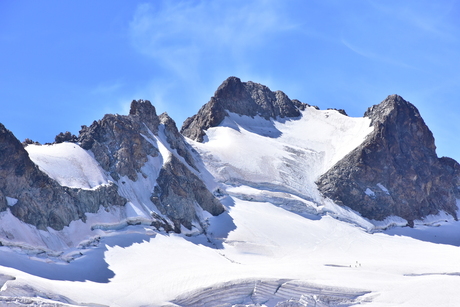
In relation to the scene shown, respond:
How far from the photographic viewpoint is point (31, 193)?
226 ft

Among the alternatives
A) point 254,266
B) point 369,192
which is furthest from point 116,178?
point 369,192

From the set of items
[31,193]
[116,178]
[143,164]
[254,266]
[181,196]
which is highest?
[143,164]

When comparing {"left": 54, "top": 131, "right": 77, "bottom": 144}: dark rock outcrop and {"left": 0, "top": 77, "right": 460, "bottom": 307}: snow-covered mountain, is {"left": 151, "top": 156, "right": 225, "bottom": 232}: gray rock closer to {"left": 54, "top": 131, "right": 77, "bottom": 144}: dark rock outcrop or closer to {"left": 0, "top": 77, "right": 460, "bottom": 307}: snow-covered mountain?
{"left": 0, "top": 77, "right": 460, "bottom": 307}: snow-covered mountain

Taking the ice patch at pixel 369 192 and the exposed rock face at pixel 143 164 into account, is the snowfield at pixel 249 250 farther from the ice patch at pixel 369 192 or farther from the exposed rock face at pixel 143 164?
the ice patch at pixel 369 192

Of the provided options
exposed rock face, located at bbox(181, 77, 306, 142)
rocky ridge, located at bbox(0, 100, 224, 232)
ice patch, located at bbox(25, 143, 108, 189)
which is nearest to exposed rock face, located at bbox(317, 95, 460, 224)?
exposed rock face, located at bbox(181, 77, 306, 142)

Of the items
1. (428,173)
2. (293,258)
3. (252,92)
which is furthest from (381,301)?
(252,92)

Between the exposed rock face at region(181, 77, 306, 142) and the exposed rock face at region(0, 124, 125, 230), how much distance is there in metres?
51.5

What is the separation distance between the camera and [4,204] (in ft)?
213

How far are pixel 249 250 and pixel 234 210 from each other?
11.8m

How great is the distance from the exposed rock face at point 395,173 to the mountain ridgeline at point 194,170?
185 mm

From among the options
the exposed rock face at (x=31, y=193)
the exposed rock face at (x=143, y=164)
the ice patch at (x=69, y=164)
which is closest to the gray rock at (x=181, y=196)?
the exposed rock face at (x=143, y=164)

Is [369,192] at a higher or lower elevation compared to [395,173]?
lower

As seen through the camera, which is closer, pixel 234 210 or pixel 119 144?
pixel 119 144

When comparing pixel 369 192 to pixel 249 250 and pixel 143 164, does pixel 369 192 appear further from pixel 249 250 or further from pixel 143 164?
pixel 143 164
